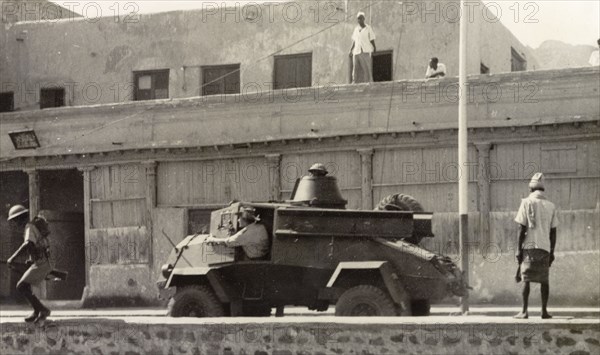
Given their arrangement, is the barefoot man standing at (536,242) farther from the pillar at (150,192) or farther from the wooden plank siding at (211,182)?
the pillar at (150,192)

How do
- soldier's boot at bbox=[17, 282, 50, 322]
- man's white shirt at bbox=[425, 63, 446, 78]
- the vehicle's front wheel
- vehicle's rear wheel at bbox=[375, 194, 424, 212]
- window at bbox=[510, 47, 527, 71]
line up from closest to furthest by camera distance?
soldier's boot at bbox=[17, 282, 50, 322]
the vehicle's front wheel
vehicle's rear wheel at bbox=[375, 194, 424, 212]
man's white shirt at bbox=[425, 63, 446, 78]
window at bbox=[510, 47, 527, 71]

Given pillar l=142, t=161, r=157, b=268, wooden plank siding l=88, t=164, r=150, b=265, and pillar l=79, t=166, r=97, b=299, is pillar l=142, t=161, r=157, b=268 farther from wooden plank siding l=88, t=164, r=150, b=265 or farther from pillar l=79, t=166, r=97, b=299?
pillar l=79, t=166, r=97, b=299

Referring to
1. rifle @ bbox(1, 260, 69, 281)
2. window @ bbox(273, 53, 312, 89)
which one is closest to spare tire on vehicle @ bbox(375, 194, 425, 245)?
rifle @ bbox(1, 260, 69, 281)

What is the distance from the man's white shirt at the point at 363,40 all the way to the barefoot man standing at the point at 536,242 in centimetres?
1107

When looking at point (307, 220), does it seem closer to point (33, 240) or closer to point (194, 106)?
point (33, 240)

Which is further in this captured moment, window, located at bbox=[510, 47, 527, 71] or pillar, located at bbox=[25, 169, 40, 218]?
window, located at bbox=[510, 47, 527, 71]

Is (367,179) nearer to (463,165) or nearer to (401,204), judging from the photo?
(463,165)

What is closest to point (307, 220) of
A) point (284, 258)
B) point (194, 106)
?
point (284, 258)

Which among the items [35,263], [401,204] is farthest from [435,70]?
[35,263]

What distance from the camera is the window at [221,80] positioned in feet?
88.3

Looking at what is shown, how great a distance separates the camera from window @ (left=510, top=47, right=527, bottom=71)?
95.2 ft

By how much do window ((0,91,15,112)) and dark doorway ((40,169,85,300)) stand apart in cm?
Result: 355

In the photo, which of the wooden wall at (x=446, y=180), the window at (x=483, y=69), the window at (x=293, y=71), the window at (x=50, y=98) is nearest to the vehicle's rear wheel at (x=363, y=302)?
the wooden wall at (x=446, y=180)

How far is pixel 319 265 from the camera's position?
49.5ft
